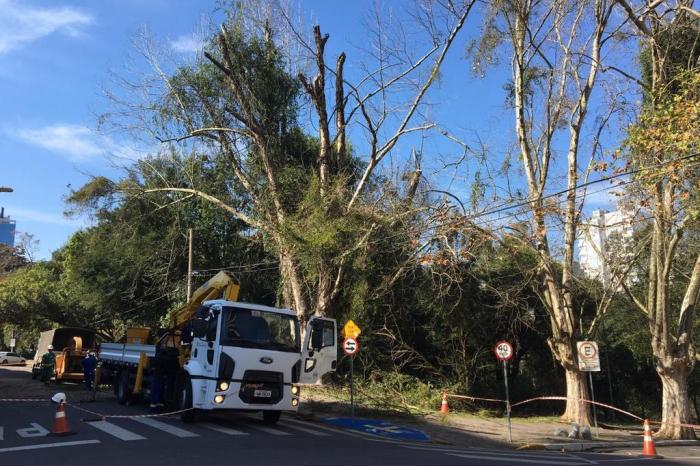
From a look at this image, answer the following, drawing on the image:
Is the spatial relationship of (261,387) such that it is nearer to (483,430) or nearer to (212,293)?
(212,293)

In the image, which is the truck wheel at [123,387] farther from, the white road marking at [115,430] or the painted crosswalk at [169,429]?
the white road marking at [115,430]

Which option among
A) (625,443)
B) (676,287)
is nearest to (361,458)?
(625,443)

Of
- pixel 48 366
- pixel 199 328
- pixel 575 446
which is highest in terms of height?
pixel 199 328

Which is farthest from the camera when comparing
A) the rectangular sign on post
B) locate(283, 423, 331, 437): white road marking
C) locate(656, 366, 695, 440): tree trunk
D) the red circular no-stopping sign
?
locate(656, 366, 695, 440): tree trunk

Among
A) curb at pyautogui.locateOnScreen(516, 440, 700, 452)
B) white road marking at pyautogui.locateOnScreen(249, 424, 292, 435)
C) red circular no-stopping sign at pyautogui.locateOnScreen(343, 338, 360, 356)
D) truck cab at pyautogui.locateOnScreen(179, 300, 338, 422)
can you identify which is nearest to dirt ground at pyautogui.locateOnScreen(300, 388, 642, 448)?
curb at pyautogui.locateOnScreen(516, 440, 700, 452)

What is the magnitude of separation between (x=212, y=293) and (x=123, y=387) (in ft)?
15.5

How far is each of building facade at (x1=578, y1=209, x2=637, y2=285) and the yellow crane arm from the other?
1100 cm

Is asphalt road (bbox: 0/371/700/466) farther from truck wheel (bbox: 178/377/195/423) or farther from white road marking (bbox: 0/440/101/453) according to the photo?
truck wheel (bbox: 178/377/195/423)

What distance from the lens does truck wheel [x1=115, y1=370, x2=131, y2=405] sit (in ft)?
58.4

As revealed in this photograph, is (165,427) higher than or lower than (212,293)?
lower

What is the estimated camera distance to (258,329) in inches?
528

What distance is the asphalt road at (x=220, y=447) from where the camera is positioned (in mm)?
9148

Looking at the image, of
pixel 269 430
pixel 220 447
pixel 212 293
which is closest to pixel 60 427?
pixel 220 447

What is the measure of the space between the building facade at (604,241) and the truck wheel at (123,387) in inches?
589
